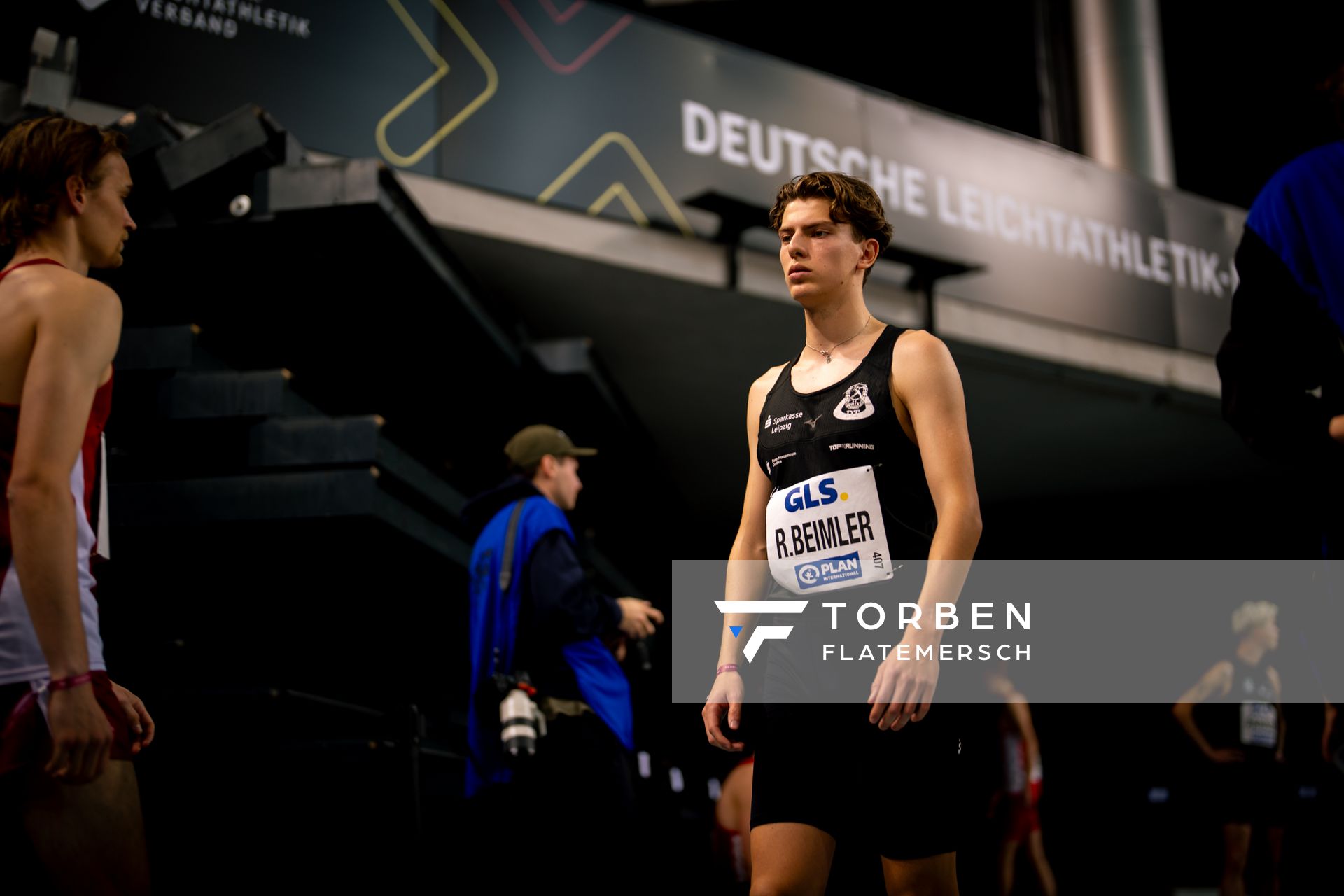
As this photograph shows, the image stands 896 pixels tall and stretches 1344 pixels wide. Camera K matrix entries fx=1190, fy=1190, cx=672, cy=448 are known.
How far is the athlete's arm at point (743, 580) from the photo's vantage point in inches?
89.9

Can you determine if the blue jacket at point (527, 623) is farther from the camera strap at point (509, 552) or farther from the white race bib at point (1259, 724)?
the white race bib at point (1259, 724)

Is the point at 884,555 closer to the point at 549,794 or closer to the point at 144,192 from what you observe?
the point at 549,794

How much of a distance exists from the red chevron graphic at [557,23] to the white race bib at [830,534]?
16.2 ft

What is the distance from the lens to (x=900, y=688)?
1.95m

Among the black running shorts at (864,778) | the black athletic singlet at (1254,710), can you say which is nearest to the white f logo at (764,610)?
the black running shorts at (864,778)

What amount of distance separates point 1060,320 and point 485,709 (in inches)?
233

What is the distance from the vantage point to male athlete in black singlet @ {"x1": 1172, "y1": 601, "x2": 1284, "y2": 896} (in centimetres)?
714

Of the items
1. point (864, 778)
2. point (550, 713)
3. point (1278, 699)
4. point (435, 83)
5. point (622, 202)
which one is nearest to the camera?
point (864, 778)

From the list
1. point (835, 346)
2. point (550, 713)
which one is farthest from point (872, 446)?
point (550, 713)

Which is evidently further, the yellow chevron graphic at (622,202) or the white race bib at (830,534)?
the yellow chevron graphic at (622,202)

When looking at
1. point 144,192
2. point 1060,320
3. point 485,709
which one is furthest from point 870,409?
point 1060,320

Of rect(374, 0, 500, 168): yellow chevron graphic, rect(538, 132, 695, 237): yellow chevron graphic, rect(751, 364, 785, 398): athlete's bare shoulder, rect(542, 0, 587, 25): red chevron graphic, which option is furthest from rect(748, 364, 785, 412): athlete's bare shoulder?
rect(542, 0, 587, 25): red chevron graphic

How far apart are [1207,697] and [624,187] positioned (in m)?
5.07

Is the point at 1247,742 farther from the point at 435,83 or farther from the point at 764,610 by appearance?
the point at 764,610
